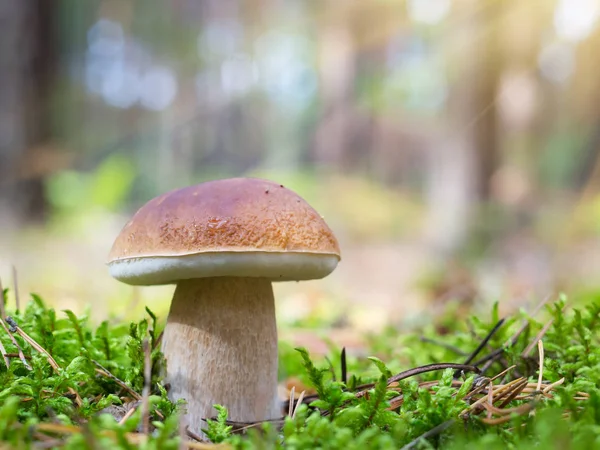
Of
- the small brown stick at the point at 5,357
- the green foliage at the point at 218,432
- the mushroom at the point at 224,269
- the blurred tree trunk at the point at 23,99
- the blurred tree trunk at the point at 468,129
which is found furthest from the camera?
the blurred tree trunk at the point at 23,99

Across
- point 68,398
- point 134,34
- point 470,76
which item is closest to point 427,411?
point 68,398

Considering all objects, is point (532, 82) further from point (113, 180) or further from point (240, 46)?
point (240, 46)

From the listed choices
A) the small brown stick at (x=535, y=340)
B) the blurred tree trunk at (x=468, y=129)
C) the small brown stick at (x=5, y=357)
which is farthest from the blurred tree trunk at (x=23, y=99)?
the small brown stick at (x=535, y=340)

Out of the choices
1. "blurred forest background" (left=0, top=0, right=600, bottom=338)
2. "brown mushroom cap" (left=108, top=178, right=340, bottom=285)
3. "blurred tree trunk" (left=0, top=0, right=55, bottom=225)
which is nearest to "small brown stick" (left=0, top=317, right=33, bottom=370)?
"brown mushroom cap" (left=108, top=178, right=340, bottom=285)

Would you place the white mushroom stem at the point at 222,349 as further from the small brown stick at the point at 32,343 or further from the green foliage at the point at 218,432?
the small brown stick at the point at 32,343

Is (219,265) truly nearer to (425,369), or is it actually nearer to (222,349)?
(222,349)
